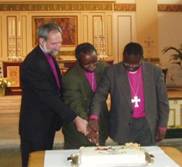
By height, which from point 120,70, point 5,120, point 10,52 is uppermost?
point 10,52

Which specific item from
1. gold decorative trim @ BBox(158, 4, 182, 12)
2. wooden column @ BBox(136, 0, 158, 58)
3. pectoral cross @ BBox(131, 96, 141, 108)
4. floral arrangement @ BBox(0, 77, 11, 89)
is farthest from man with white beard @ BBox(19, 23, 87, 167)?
gold decorative trim @ BBox(158, 4, 182, 12)

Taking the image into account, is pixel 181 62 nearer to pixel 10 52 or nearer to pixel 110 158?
pixel 10 52

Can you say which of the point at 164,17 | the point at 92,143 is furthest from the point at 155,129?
the point at 164,17

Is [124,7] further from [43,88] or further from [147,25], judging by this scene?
[43,88]

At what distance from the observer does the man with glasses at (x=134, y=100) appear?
3.60 m

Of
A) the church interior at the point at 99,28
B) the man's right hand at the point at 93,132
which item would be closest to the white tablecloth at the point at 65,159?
the man's right hand at the point at 93,132

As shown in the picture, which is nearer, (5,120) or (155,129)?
(155,129)

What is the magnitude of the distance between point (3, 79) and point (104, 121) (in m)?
6.80

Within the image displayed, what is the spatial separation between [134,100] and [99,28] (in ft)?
26.7

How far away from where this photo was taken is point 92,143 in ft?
12.1

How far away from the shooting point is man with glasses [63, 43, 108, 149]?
365 centimetres

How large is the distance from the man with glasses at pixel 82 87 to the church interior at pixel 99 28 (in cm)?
716

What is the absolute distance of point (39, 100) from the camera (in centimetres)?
361

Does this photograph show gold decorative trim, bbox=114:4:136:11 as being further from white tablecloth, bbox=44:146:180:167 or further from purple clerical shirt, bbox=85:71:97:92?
white tablecloth, bbox=44:146:180:167
